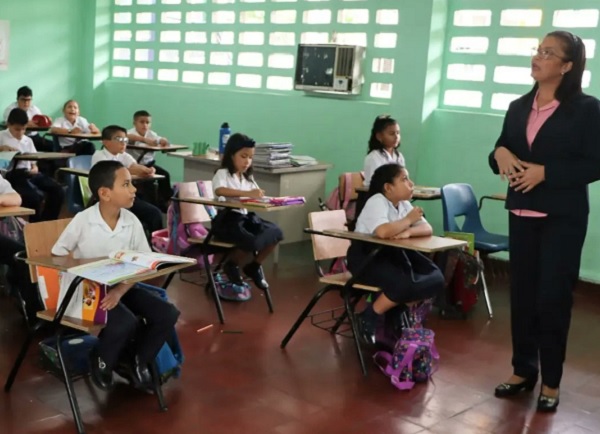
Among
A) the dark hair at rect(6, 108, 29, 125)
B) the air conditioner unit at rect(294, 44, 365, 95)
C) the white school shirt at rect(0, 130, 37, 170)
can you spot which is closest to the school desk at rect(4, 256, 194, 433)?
the white school shirt at rect(0, 130, 37, 170)

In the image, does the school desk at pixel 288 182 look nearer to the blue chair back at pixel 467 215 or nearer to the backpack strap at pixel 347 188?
the backpack strap at pixel 347 188

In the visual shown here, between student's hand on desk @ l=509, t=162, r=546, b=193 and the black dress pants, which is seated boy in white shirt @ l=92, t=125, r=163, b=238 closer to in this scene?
the black dress pants

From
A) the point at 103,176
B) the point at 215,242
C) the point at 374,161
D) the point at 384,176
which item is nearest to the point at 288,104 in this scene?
the point at 374,161

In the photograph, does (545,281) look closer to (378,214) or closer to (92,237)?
(378,214)

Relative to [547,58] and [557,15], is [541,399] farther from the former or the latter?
[557,15]

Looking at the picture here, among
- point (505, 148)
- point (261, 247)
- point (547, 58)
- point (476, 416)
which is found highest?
point (547, 58)

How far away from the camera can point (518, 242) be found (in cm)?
347

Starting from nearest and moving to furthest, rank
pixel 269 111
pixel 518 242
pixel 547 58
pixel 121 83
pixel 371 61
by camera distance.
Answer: pixel 547 58 → pixel 518 242 → pixel 371 61 → pixel 269 111 → pixel 121 83

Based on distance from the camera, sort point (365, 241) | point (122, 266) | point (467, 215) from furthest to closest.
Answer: point (467, 215)
point (365, 241)
point (122, 266)

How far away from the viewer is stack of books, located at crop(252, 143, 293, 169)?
20.4 ft

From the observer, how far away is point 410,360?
3760 millimetres

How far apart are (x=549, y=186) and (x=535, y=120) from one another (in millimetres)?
310

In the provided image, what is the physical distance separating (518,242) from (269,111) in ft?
15.3

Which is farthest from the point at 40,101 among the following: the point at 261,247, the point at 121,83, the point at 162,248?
the point at 261,247
